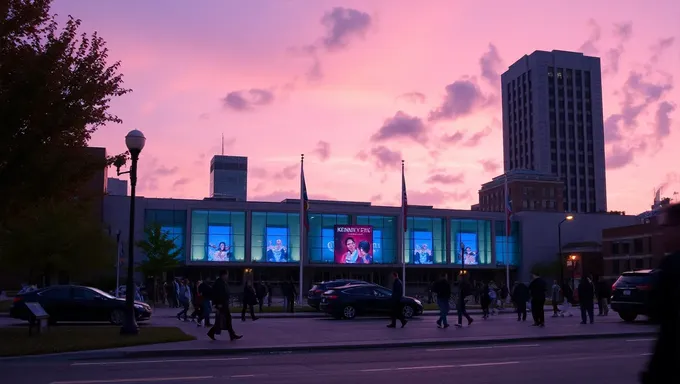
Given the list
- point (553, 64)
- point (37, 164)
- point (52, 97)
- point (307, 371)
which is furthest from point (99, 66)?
point (553, 64)

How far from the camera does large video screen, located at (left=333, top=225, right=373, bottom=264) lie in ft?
254

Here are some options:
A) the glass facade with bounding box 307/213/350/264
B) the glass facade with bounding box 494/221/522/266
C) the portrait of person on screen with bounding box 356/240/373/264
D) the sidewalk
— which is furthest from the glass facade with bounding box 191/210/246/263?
the sidewalk

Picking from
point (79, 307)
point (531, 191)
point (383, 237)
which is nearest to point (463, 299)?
point (79, 307)

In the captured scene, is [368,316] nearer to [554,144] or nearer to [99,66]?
[99,66]

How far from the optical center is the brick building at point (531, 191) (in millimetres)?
139125

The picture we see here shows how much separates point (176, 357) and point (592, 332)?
11.9 metres

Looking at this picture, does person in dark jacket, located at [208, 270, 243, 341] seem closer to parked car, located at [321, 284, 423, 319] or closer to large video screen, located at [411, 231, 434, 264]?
parked car, located at [321, 284, 423, 319]

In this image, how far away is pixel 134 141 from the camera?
1994 centimetres

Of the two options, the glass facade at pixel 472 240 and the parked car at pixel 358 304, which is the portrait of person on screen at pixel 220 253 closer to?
the glass facade at pixel 472 240

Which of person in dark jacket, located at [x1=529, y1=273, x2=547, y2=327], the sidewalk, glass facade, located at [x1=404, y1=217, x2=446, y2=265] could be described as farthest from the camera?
glass facade, located at [x1=404, y1=217, x2=446, y2=265]

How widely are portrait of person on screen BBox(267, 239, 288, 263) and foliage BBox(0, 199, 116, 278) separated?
2699 cm

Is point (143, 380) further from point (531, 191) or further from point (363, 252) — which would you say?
point (531, 191)

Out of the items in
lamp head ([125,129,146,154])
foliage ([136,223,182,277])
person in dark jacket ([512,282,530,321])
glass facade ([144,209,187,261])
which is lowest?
person in dark jacket ([512,282,530,321])

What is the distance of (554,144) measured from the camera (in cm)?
15875
